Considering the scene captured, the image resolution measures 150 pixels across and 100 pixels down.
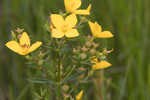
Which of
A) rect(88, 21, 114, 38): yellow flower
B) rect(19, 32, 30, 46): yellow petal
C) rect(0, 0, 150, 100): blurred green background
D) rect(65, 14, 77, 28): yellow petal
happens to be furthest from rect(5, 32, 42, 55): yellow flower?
rect(0, 0, 150, 100): blurred green background

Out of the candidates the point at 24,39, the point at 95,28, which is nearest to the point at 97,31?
the point at 95,28

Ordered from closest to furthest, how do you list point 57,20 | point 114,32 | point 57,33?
point 57,33 → point 57,20 → point 114,32

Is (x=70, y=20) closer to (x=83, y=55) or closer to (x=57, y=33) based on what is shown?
(x=57, y=33)

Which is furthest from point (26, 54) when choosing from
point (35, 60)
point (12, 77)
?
point (12, 77)

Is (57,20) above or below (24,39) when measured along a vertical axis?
above

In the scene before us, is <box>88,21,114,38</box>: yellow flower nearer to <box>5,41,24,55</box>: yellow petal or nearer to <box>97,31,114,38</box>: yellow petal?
<box>97,31,114,38</box>: yellow petal

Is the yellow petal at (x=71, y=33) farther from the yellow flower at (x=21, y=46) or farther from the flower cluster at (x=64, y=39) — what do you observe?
the yellow flower at (x=21, y=46)

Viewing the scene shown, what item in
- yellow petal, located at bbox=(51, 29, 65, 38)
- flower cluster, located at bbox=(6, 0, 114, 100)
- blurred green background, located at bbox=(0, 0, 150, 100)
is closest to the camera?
yellow petal, located at bbox=(51, 29, 65, 38)
